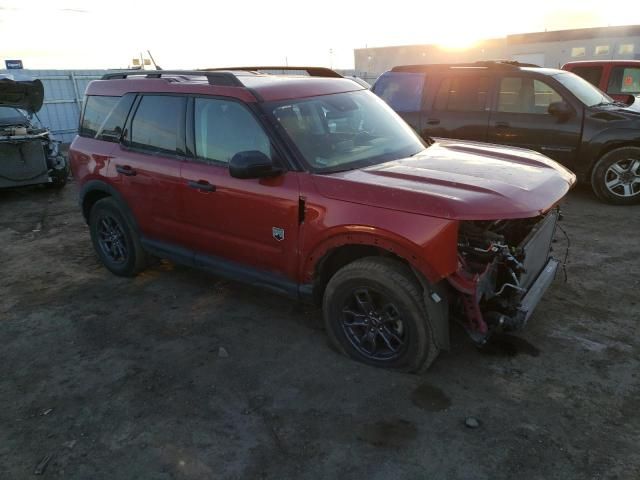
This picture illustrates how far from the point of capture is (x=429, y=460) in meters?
2.56

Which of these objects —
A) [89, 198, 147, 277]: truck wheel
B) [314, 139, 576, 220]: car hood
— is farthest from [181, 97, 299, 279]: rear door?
[89, 198, 147, 277]: truck wheel

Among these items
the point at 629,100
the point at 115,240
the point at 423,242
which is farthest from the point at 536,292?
the point at 629,100

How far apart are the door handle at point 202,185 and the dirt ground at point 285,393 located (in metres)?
1.10

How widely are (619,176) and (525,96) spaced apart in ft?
5.51

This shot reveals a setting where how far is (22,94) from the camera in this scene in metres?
8.74

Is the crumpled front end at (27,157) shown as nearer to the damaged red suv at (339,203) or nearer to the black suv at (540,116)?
the damaged red suv at (339,203)

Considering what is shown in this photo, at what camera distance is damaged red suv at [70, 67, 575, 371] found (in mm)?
2939

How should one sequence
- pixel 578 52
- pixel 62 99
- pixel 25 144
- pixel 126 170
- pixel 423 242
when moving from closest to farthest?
pixel 423 242 → pixel 126 170 → pixel 25 144 → pixel 62 99 → pixel 578 52

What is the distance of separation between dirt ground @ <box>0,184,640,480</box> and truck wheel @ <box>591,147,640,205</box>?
2.52m

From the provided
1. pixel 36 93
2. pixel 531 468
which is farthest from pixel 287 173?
pixel 36 93

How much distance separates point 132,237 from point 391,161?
2.64m

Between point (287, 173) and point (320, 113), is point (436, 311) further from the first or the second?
point (320, 113)

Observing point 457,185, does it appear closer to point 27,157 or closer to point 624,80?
point 27,157

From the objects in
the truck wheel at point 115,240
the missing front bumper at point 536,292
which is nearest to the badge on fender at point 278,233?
the missing front bumper at point 536,292
